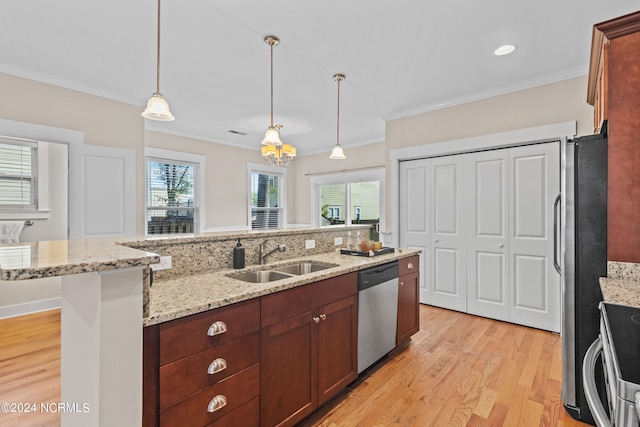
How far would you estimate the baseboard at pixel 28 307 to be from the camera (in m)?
3.39

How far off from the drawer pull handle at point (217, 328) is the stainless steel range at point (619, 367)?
1.33 meters

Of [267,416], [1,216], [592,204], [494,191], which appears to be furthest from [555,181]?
[1,216]

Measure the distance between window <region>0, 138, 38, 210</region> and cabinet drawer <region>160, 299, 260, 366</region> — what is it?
11.4ft

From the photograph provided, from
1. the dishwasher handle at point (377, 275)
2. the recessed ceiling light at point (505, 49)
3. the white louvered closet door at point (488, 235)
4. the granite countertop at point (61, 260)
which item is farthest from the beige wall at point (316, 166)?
the granite countertop at point (61, 260)

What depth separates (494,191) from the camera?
3.62m

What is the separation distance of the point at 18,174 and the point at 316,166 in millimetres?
4888

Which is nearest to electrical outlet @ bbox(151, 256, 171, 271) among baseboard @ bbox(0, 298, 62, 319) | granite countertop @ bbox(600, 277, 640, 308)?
granite countertop @ bbox(600, 277, 640, 308)

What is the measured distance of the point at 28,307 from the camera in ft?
11.6

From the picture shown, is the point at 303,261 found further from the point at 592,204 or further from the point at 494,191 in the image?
the point at 494,191

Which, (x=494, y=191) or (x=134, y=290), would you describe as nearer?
(x=134, y=290)

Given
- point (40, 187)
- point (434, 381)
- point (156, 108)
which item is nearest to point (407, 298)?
point (434, 381)

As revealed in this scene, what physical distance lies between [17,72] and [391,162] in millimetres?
4519

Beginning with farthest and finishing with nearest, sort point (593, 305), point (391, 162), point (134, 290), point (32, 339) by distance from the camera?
point (391, 162), point (32, 339), point (593, 305), point (134, 290)

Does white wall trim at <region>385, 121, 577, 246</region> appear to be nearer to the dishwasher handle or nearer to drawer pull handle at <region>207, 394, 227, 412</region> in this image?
the dishwasher handle
